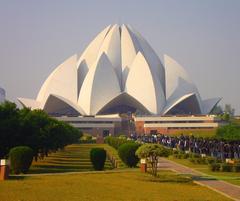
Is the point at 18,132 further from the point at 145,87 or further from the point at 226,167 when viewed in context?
the point at 145,87

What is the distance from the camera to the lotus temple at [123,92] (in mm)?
63938

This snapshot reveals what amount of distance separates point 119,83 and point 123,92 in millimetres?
2193

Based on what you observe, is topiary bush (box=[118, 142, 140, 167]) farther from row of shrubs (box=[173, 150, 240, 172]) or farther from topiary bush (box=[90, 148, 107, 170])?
row of shrubs (box=[173, 150, 240, 172])

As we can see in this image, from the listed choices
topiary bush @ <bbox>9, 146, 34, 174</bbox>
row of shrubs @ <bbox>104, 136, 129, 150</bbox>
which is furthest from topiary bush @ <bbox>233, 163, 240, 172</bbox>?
row of shrubs @ <bbox>104, 136, 129, 150</bbox>

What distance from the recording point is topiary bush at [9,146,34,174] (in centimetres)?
1527

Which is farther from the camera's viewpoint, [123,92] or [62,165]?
[123,92]

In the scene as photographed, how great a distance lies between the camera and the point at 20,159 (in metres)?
15.3

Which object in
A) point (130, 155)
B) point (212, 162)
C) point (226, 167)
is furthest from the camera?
point (212, 162)

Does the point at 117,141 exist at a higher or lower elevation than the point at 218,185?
higher

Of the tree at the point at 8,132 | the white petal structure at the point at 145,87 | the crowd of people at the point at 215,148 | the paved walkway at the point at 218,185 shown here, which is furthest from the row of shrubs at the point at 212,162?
the white petal structure at the point at 145,87

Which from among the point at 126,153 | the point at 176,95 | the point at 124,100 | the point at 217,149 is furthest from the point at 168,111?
the point at 126,153

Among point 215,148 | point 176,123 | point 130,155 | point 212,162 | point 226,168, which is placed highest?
point 176,123

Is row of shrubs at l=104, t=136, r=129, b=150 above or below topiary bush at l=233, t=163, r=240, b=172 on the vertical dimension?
above

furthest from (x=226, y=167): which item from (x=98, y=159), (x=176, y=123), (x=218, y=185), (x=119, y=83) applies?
(x=119, y=83)
